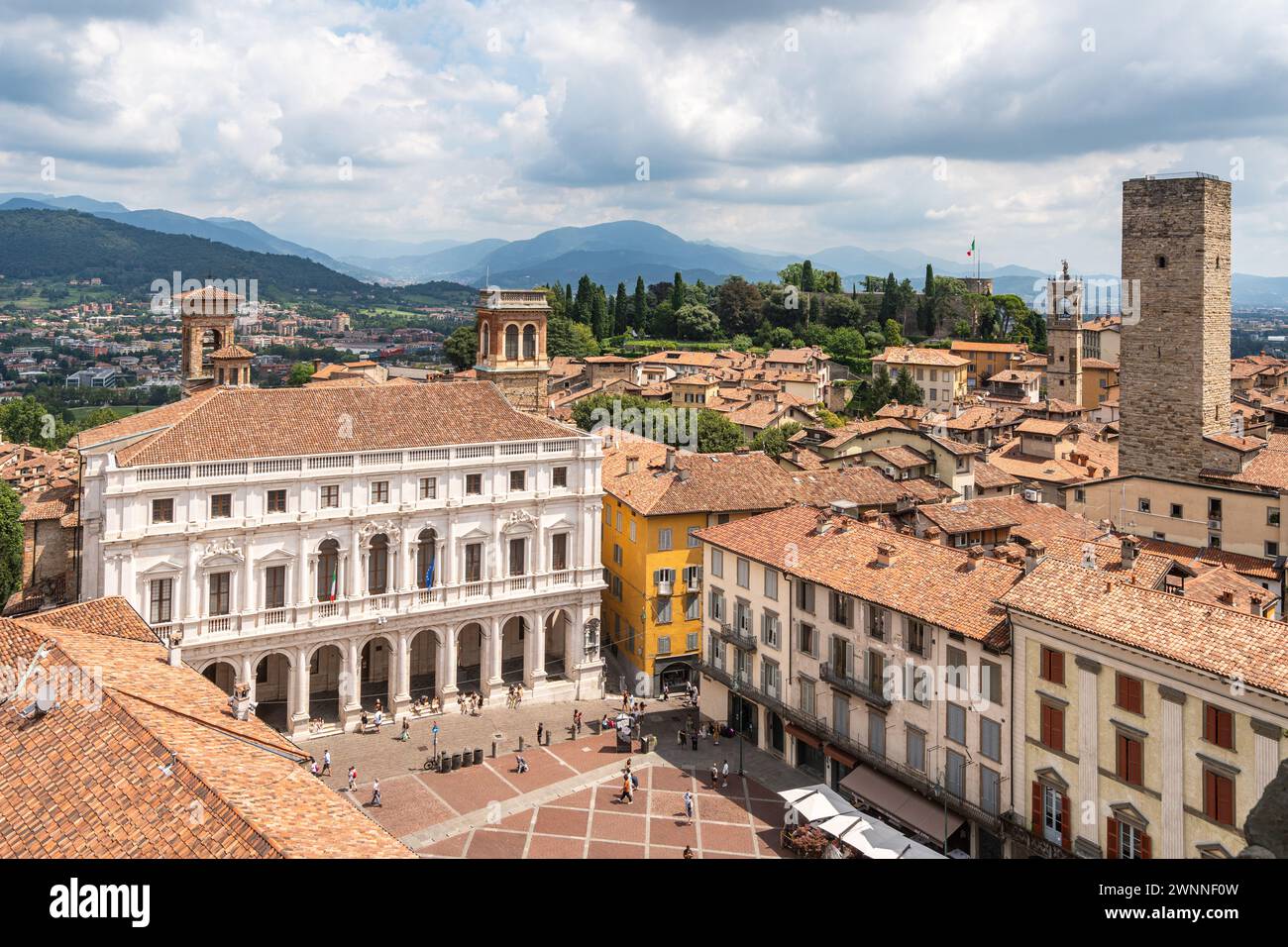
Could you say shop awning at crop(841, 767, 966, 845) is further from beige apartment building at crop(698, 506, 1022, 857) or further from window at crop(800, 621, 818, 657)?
window at crop(800, 621, 818, 657)

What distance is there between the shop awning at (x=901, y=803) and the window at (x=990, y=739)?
8.26 feet

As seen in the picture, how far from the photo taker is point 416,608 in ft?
149

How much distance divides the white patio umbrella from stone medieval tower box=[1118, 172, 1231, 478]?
32.3m

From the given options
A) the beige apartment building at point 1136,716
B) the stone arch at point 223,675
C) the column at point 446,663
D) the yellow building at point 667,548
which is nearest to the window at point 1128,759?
the beige apartment building at point 1136,716

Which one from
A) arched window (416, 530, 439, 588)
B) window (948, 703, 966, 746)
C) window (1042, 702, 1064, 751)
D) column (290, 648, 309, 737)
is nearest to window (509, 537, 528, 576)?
arched window (416, 530, 439, 588)

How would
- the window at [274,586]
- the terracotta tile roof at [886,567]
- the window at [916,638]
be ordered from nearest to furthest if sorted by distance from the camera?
the terracotta tile roof at [886,567]
the window at [916,638]
the window at [274,586]

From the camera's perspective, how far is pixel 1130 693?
2644 centimetres

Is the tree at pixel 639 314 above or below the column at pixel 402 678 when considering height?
above

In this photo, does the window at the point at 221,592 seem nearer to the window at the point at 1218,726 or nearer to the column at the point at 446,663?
the column at the point at 446,663

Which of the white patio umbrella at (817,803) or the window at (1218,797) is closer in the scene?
the window at (1218,797)

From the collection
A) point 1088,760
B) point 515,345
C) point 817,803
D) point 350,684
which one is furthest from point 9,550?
point 1088,760

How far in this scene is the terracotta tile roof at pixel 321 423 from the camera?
41.5 metres
